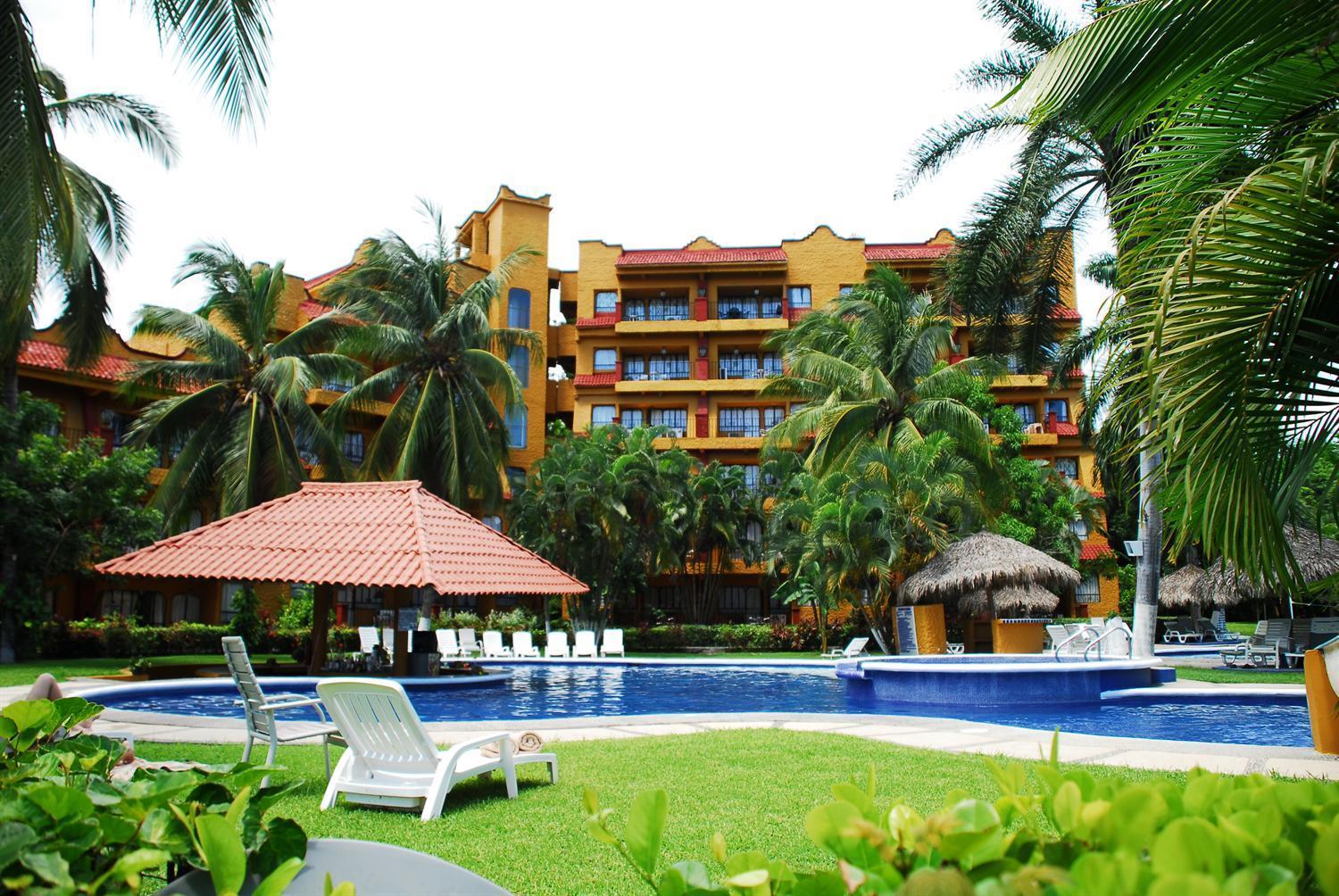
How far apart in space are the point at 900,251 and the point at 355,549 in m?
31.4

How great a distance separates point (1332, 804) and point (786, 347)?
3087 centimetres

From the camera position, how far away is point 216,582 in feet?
103

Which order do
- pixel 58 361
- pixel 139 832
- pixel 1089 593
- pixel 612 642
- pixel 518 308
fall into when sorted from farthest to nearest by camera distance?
pixel 518 308, pixel 1089 593, pixel 58 361, pixel 612 642, pixel 139 832

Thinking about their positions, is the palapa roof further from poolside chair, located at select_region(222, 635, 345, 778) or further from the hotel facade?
poolside chair, located at select_region(222, 635, 345, 778)

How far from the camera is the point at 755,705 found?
15859 mm

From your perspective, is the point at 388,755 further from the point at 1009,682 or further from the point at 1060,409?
the point at 1060,409

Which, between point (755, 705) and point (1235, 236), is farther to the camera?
point (755, 705)

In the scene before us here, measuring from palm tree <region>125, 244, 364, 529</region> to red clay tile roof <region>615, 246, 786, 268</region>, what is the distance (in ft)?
59.0

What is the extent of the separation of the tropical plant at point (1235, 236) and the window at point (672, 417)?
35.9 m

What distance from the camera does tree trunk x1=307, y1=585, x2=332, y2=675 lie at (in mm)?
17781

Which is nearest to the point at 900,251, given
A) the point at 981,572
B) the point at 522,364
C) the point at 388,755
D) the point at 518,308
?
the point at 518,308

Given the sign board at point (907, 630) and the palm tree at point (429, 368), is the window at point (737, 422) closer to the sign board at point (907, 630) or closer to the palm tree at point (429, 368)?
the palm tree at point (429, 368)

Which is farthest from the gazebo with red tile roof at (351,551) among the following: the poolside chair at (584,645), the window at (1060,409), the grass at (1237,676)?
the window at (1060,409)

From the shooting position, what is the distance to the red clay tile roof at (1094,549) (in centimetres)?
3659
